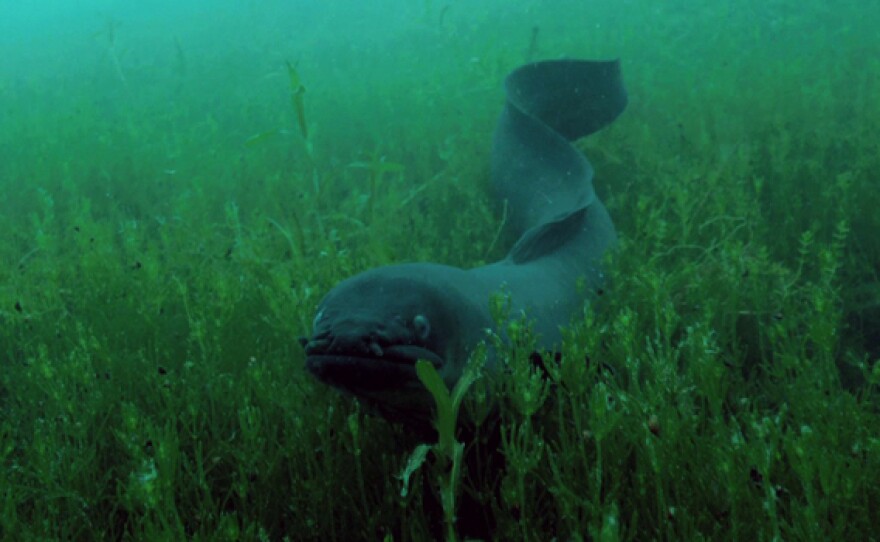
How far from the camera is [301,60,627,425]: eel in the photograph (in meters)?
2.10

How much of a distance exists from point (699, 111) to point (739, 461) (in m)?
5.95

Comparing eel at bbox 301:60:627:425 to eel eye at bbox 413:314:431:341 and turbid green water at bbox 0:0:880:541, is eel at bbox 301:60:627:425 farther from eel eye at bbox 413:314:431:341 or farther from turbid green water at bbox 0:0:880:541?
turbid green water at bbox 0:0:880:541

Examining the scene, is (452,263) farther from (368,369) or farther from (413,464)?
(413,464)

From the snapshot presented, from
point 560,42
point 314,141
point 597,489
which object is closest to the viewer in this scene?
point 597,489

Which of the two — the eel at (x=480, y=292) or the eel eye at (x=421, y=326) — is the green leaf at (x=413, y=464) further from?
the eel eye at (x=421, y=326)

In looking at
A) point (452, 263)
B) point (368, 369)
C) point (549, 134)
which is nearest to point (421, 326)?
point (368, 369)

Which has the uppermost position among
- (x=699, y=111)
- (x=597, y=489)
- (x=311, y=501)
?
(x=597, y=489)

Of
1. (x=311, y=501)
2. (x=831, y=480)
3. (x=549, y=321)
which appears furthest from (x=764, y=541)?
(x=549, y=321)

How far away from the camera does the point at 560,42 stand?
11445mm

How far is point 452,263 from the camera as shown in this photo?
440 cm

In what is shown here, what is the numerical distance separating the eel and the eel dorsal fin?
0.01 m

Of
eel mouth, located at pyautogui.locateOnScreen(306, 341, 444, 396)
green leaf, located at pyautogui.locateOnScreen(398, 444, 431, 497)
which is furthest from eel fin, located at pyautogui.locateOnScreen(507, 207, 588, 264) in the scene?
green leaf, located at pyautogui.locateOnScreen(398, 444, 431, 497)

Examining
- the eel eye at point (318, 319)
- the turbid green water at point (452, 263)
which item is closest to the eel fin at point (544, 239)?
the turbid green water at point (452, 263)

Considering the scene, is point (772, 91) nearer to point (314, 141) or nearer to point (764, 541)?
point (314, 141)
